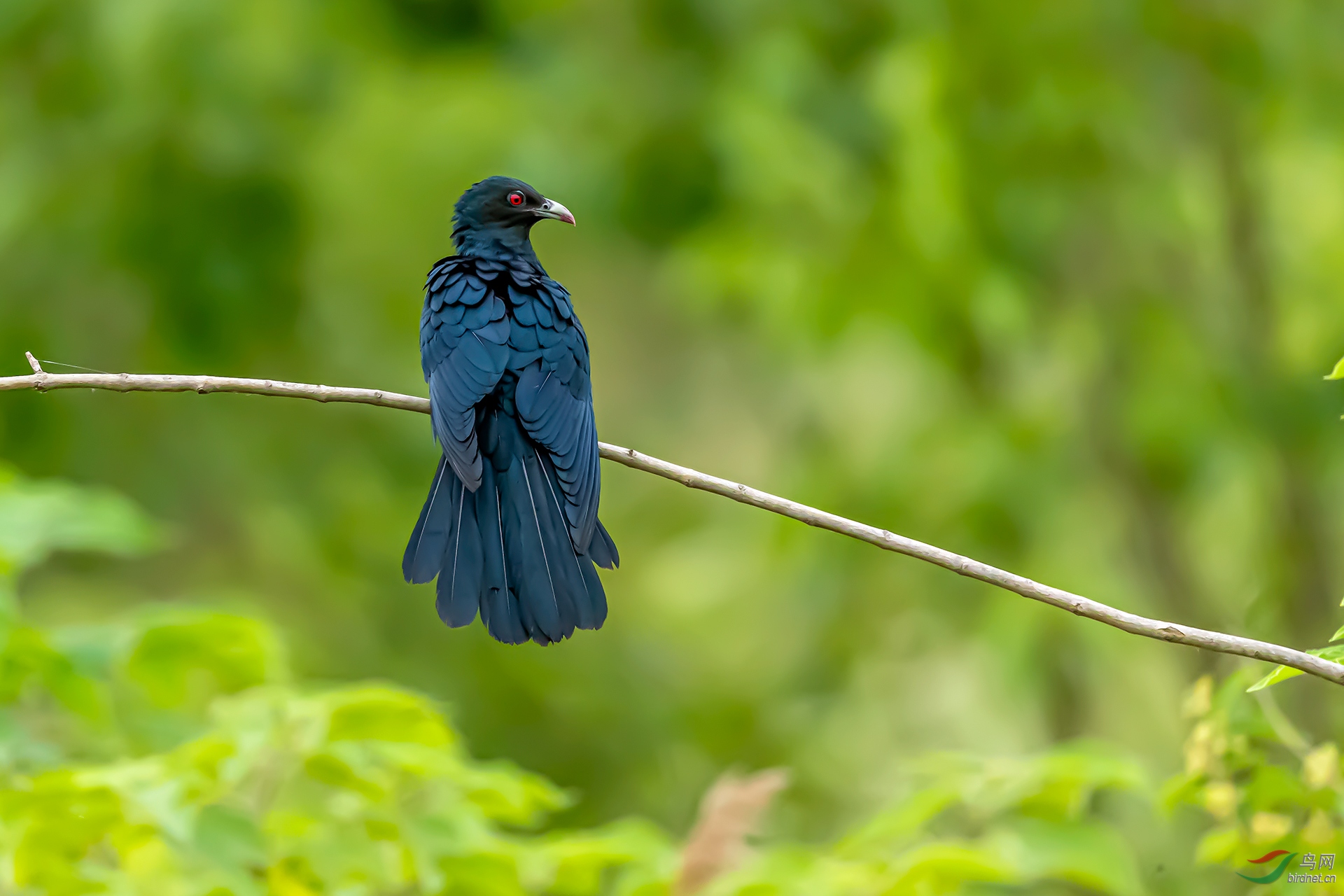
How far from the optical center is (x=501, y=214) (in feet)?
13.2

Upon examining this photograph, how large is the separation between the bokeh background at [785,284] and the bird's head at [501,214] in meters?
2.48

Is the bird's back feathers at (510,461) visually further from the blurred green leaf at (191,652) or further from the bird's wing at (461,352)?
the blurred green leaf at (191,652)

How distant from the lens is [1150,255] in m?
7.25

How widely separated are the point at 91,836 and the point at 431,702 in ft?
2.52

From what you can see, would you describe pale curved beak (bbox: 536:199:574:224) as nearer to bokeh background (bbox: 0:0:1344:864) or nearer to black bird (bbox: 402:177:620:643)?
black bird (bbox: 402:177:620:643)

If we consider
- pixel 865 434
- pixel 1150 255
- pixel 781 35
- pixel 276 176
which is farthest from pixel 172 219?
pixel 1150 255

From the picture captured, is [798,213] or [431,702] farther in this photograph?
[798,213]

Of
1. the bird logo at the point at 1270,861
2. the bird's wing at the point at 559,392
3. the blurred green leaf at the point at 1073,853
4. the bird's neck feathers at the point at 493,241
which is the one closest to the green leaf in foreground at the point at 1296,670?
the bird logo at the point at 1270,861

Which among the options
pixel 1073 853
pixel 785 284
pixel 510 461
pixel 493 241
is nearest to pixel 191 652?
pixel 510 461

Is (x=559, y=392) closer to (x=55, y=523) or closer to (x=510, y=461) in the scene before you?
(x=510, y=461)

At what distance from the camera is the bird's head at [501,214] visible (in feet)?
13.1

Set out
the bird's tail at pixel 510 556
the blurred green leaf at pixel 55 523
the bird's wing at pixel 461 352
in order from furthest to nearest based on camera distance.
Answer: the blurred green leaf at pixel 55 523
the bird's wing at pixel 461 352
the bird's tail at pixel 510 556

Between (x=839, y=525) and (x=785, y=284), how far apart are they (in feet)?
15.4

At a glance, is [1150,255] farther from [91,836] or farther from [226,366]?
[91,836]
